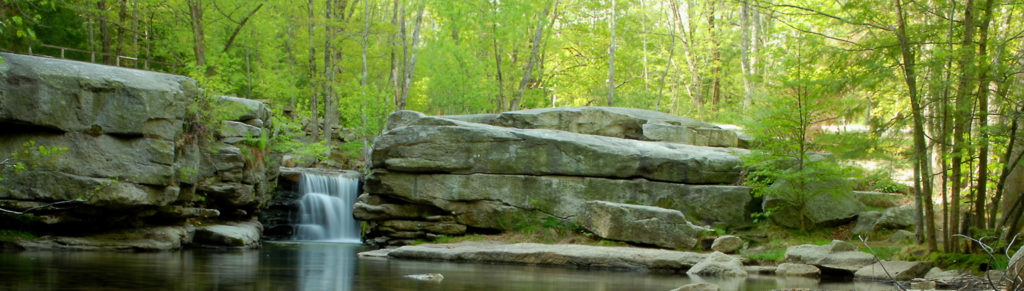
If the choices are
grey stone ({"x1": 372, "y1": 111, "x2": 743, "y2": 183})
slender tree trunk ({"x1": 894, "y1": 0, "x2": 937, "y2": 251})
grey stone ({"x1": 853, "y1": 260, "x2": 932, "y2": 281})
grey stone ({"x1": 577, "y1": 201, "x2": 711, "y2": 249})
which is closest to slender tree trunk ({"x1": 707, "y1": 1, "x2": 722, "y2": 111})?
grey stone ({"x1": 372, "y1": 111, "x2": 743, "y2": 183})

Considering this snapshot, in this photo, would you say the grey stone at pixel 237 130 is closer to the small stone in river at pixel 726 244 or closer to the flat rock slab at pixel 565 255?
the flat rock slab at pixel 565 255

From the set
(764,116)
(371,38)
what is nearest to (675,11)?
(371,38)

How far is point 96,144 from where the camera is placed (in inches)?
548

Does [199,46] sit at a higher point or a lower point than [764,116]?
higher

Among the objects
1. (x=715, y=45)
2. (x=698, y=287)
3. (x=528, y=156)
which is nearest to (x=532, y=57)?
(x=528, y=156)

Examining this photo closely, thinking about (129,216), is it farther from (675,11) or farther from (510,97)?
(675,11)

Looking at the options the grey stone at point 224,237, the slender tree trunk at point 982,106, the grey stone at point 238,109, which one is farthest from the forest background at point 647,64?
the grey stone at point 224,237

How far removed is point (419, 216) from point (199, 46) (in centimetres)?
1364

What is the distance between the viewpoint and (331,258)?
14.0 m

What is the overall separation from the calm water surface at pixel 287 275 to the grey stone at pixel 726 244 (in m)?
2.81

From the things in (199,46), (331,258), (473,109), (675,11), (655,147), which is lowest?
(331,258)

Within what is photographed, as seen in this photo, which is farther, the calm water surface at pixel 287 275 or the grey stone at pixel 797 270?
the grey stone at pixel 797 270

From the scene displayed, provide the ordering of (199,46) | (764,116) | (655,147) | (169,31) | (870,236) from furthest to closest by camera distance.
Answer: (169,31) < (199,46) < (655,147) < (764,116) < (870,236)

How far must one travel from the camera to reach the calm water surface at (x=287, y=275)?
869 centimetres
